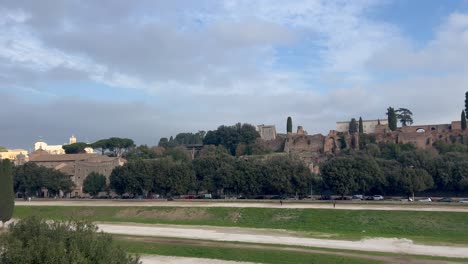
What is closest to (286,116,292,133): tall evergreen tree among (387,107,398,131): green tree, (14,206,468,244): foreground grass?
(387,107,398,131): green tree

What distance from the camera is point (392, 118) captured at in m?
95.4

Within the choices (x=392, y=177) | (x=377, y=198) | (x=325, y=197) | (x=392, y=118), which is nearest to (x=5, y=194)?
(x=325, y=197)

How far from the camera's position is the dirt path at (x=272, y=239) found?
89.6 feet

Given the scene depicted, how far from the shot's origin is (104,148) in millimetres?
111500

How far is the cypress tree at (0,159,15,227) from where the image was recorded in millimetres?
40188

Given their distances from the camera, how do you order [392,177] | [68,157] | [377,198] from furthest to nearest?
[68,157] → [392,177] → [377,198]

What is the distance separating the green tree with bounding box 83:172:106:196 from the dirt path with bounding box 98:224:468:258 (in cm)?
3070

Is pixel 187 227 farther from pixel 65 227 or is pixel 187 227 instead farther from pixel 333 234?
pixel 65 227

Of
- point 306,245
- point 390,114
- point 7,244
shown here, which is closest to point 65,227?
point 7,244

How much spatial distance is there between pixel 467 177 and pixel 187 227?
3345 cm

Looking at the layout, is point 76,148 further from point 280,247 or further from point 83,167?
point 280,247

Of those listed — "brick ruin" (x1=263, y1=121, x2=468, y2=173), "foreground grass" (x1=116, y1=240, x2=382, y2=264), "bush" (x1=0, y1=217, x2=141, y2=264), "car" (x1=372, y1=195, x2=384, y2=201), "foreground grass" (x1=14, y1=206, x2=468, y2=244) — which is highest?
"brick ruin" (x1=263, y1=121, x2=468, y2=173)

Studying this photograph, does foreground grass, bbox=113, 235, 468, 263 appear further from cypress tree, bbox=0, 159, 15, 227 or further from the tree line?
the tree line

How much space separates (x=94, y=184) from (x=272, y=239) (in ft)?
147
